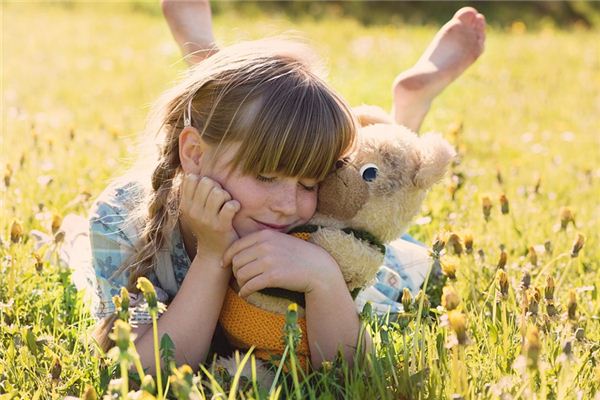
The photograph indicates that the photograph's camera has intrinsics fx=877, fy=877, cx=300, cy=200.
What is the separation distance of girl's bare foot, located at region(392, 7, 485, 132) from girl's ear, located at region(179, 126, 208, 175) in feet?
3.65

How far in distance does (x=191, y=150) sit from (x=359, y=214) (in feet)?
1.37

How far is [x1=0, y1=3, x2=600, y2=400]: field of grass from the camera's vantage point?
1824mm

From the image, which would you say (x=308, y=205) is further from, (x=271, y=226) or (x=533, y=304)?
(x=533, y=304)

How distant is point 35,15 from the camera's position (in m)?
8.98

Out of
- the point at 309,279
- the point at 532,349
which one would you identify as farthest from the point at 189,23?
the point at 532,349

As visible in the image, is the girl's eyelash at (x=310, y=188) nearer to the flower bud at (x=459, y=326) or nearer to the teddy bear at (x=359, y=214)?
the teddy bear at (x=359, y=214)

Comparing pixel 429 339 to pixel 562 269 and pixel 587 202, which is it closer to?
pixel 562 269

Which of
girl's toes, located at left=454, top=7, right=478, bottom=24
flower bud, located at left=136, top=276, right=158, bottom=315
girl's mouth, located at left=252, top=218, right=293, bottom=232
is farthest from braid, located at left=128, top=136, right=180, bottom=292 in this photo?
girl's toes, located at left=454, top=7, right=478, bottom=24

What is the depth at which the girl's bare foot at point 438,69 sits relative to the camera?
9.69ft

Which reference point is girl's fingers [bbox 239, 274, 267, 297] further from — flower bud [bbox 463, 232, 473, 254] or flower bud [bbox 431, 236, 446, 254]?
flower bud [bbox 463, 232, 473, 254]

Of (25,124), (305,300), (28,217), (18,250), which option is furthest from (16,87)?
(305,300)

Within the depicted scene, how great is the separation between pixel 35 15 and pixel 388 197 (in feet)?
25.7

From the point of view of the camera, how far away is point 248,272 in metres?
1.88

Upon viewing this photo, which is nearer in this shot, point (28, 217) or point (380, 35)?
point (28, 217)
